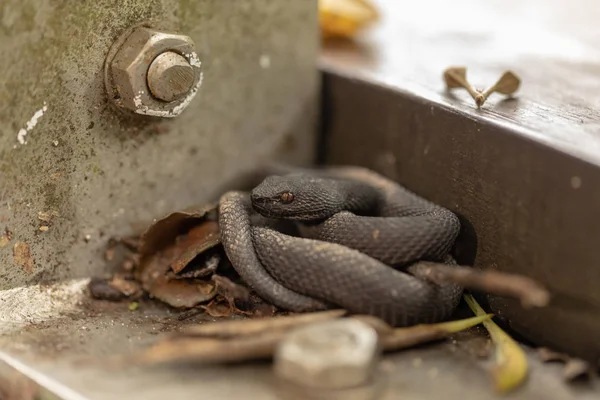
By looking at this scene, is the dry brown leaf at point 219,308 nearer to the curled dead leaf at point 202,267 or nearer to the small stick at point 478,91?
the curled dead leaf at point 202,267

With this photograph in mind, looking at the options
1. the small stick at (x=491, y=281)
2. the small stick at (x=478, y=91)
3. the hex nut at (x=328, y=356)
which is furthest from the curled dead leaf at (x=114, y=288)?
the small stick at (x=478, y=91)

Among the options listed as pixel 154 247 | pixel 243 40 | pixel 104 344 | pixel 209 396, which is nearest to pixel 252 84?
pixel 243 40

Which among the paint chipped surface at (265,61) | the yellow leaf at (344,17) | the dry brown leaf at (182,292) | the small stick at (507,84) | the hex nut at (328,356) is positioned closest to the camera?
the hex nut at (328,356)

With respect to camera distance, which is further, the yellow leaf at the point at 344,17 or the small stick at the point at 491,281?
the yellow leaf at the point at 344,17

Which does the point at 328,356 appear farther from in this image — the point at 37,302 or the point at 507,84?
the point at 507,84

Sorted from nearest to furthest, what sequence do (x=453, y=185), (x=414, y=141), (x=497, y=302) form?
(x=497, y=302)
(x=453, y=185)
(x=414, y=141)

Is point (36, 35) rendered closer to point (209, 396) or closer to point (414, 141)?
point (209, 396)
